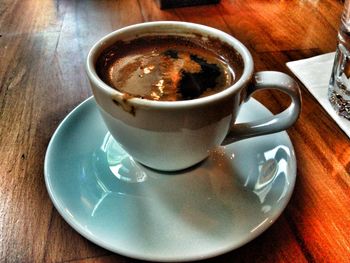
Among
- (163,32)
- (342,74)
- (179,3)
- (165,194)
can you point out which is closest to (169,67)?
(163,32)

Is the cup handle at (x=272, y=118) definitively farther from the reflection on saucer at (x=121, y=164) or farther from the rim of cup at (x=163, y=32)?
the reflection on saucer at (x=121, y=164)

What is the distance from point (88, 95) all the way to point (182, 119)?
30cm

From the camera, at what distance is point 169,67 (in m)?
0.56

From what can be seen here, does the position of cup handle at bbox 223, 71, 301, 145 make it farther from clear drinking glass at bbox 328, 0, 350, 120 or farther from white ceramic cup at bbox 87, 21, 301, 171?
clear drinking glass at bbox 328, 0, 350, 120

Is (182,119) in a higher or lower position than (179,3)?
higher

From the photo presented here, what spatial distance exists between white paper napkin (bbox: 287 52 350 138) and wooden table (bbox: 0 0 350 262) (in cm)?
1

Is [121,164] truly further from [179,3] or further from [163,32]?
[179,3]

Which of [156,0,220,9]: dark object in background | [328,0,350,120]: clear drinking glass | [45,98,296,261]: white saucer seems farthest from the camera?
[156,0,220,9]: dark object in background

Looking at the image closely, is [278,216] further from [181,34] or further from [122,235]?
[181,34]

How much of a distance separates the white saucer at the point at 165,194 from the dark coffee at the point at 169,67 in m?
0.10

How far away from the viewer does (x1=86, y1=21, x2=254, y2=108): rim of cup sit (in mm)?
430

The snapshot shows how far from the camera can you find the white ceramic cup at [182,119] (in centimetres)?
44

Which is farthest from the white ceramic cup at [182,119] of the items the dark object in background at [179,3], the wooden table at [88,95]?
the dark object in background at [179,3]

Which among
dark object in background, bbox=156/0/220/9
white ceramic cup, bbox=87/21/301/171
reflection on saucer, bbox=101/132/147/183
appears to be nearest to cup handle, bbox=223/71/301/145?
white ceramic cup, bbox=87/21/301/171
